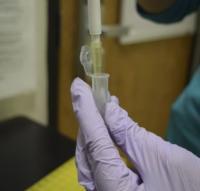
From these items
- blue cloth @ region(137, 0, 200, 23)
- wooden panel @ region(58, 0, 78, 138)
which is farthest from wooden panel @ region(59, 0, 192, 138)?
blue cloth @ region(137, 0, 200, 23)

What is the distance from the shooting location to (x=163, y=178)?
49 cm

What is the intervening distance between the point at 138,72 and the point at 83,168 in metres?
0.82

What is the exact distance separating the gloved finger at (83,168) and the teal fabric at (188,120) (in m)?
0.23

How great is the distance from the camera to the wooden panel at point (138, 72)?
1.01m

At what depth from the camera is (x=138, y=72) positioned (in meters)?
1.29

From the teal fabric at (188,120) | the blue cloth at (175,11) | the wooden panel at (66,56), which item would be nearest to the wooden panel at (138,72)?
the wooden panel at (66,56)

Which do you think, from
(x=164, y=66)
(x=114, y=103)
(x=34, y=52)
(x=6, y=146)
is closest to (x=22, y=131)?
(x=6, y=146)

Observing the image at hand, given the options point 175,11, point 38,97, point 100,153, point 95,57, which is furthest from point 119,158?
point 38,97

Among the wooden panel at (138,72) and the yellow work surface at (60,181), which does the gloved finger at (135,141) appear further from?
the wooden panel at (138,72)

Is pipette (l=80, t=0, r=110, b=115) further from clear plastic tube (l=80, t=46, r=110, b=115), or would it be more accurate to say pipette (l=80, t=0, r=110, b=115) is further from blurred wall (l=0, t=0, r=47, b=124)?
blurred wall (l=0, t=0, r=47, b=124)

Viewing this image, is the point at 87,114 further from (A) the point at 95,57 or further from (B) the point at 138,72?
(B) the point at 138,72

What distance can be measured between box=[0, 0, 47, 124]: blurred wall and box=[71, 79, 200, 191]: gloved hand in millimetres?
402

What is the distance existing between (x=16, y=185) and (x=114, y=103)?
0.25 meters

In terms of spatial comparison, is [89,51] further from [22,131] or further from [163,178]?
[22,131]
